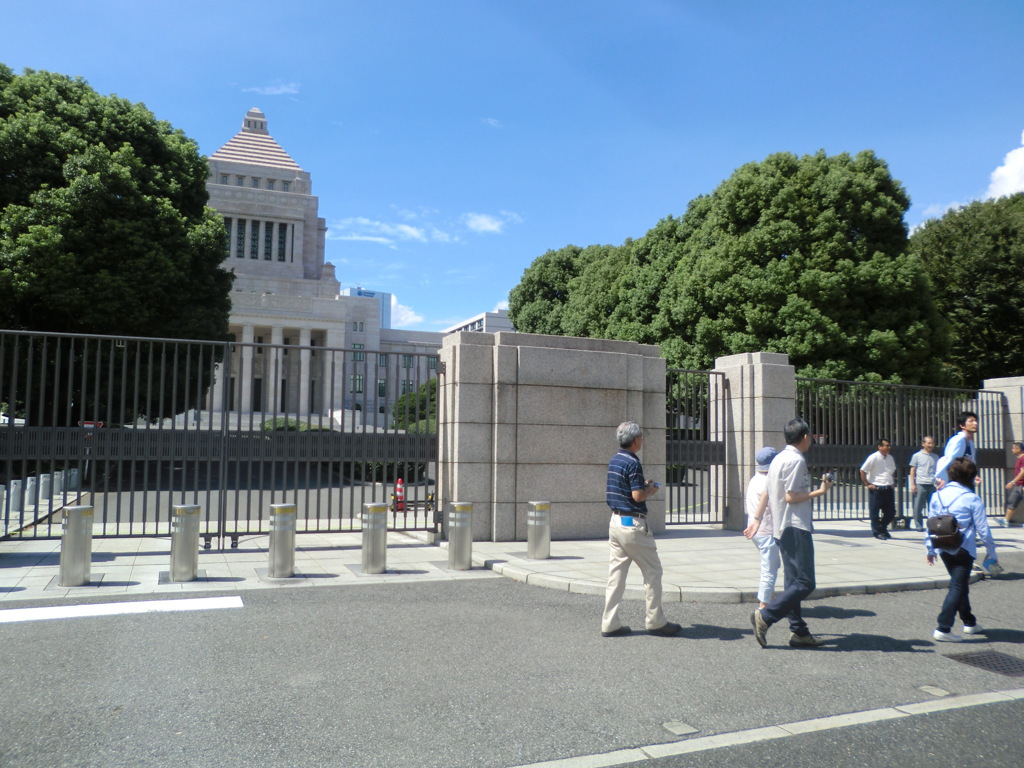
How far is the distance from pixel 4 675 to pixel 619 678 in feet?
14.3

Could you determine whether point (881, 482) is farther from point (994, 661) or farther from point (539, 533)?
point (994, 661)

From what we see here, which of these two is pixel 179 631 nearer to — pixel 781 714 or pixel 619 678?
pixel 619 678

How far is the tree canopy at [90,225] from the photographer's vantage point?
71.4 feet

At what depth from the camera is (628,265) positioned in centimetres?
3766

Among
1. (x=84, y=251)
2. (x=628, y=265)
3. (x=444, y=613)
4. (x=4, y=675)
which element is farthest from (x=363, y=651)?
(x=628, y=265)

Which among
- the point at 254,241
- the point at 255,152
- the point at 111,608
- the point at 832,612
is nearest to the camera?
the point at 111,608

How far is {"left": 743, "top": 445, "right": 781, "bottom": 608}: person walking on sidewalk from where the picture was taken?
256 inches

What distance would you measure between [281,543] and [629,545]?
4659 millimetres

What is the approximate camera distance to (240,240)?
84375mm

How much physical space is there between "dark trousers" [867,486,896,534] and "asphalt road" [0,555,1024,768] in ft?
18.7

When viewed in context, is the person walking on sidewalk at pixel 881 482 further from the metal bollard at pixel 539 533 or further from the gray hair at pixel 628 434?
the gray hair at pixel 628 434

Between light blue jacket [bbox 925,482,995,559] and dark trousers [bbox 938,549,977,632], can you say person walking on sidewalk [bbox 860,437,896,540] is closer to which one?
light blue jacket [bbox 925,482,995,559]

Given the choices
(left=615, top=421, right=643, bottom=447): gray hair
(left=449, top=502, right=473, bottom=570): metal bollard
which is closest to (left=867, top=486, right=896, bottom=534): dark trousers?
(left=449, top=502, right=473, bottom=570): metal bollard

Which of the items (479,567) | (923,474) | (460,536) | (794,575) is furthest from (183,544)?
(923,474)
